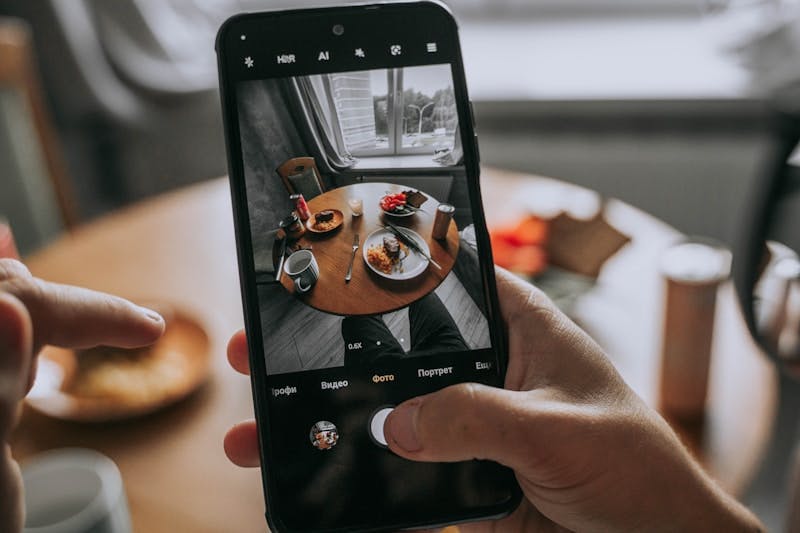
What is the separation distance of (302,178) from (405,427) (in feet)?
0.54

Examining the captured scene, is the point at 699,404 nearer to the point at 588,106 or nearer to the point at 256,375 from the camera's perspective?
the point at 256,375

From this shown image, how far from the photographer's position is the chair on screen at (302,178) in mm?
440

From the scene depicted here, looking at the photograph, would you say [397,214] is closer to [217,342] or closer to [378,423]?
[378,423]

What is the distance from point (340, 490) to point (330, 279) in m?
0.13

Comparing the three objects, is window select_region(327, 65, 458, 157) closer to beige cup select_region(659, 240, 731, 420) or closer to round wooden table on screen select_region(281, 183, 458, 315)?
round wooden table on screen select_region(281, 183, 458, 315)

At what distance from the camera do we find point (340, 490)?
0.44 m

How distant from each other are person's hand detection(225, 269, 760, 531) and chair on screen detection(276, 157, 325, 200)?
0.47 feet

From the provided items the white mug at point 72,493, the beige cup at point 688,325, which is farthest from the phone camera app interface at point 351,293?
the beige cup at point 688,325

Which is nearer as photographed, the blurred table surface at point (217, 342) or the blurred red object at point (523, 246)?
the blurred table surface at point (217, 342)

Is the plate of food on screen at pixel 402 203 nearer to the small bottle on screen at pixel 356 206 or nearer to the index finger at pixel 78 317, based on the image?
the small bottle on screen at pixel 356 206

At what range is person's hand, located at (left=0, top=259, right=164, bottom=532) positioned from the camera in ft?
Result: 1.01

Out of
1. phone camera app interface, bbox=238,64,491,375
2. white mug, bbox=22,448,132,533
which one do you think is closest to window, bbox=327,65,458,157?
phone camera app interface, bbox=238,64,491,375

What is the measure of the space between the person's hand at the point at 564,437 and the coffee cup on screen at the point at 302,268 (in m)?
0.10

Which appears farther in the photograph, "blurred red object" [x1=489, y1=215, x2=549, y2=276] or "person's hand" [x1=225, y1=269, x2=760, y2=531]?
"blurred red object" [x1=489, y1=215, x2=549, y2=276]
